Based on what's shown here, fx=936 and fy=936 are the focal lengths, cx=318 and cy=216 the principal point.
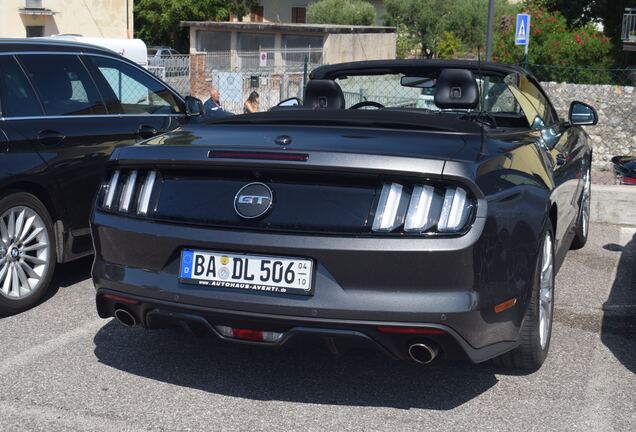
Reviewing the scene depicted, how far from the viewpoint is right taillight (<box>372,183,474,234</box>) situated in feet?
12.1

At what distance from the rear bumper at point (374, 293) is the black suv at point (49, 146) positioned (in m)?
1.72

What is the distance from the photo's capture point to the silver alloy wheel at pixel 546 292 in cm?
455

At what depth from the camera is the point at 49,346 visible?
4.91 m

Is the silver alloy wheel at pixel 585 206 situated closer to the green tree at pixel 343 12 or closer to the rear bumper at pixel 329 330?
the rear bumper at pixel 329 330

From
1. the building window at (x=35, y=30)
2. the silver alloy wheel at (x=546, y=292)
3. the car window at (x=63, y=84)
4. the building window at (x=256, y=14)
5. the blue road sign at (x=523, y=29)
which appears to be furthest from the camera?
the building window at (x=256, y=14)

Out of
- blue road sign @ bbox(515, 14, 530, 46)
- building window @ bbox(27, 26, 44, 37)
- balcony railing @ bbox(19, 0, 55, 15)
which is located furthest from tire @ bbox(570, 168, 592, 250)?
building window @ bbox(27, 26, 44, 37)

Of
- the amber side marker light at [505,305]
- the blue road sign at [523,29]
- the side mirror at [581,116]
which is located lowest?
the amber side marker light at [505,305]

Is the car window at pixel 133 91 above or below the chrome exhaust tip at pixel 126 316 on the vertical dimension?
above

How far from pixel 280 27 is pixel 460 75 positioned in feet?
142

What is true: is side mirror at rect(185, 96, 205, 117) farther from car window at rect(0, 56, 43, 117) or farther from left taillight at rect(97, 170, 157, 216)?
left taillight at rect(97, 170, 157, 216)

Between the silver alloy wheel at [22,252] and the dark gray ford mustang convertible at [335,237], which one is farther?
the silver alloy wheel at [22,252]

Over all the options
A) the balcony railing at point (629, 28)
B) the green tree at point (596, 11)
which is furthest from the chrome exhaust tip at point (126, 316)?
the green tree at point (596, 11)

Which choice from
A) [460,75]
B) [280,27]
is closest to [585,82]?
[460,75]

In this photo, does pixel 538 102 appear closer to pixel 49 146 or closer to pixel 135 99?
pixel 135 99
